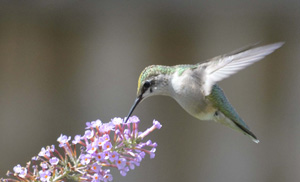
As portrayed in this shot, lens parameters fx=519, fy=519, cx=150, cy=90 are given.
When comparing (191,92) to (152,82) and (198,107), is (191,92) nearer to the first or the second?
(198,107)

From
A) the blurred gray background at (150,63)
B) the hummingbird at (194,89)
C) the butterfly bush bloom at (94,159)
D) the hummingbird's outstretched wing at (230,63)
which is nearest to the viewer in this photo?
the butterfly bush bloom at (94,159)

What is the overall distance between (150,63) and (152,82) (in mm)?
1515

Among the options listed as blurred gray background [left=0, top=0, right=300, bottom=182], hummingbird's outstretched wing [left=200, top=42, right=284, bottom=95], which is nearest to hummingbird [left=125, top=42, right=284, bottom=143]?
hummingbird's outstretched wing [left=200, top=42, right=284, bottom=95]

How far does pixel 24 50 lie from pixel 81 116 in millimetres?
630

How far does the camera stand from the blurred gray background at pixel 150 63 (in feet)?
12.2

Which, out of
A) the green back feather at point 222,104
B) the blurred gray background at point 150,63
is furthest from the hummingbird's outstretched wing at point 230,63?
the blurred gray background at point 150,63

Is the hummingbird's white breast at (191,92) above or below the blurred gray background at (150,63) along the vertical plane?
below

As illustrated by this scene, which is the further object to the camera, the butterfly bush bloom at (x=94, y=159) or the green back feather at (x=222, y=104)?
the green back feather at (x=222, y=104)

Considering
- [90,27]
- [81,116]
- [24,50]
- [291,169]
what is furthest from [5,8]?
[291,169]

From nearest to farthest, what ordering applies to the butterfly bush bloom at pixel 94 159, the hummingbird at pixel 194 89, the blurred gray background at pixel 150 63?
the butterfly bush bloom at pixel 94 159, the hummingbird at pixel 194 89, the blurred gray background at pixel 150 63

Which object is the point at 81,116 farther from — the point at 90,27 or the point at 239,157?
the point at 239,157

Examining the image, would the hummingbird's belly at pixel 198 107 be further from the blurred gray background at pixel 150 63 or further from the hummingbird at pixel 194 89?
the blurred gray background at pixel 150 63

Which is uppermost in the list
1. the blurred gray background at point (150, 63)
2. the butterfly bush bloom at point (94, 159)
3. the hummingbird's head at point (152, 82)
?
the blurred gray background at point (150, 63)

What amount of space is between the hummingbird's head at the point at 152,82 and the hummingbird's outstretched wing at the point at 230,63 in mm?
190
